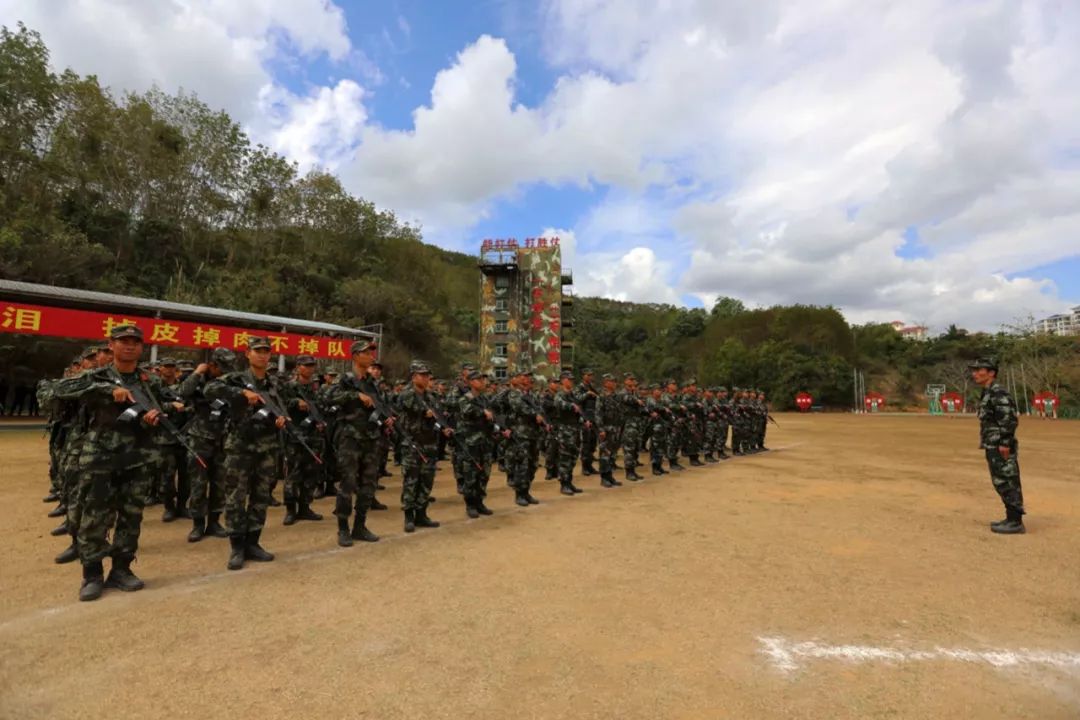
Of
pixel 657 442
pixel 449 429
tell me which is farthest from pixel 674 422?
pixel 449 429

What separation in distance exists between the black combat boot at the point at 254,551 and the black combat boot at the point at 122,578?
85cm

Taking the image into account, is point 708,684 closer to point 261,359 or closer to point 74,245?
point 261,359

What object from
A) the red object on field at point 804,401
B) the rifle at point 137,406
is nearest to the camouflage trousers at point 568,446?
the rifle at point 137,406

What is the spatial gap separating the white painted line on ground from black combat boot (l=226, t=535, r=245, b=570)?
4120 millimetres

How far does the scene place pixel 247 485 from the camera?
4762 mm

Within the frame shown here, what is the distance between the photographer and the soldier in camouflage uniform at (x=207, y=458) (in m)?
5.57

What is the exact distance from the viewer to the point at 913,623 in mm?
3688

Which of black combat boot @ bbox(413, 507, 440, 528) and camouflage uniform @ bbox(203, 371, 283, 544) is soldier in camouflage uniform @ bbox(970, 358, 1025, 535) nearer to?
black combat boot @ bbox(413, 507, 440, 528)

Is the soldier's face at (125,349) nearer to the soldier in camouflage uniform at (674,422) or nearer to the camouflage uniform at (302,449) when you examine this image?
the camouflage uniform at (302,449)

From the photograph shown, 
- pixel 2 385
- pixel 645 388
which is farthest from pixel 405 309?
pixel 645 388

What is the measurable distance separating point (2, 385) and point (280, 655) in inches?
1063

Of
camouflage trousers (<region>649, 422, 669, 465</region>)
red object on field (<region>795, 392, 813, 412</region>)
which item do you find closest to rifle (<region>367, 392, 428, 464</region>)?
camouflage trousers (<region>649, 422, 669, 465</region>)

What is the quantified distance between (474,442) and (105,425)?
11.7ft

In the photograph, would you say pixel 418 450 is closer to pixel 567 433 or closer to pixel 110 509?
pixel 110 509
